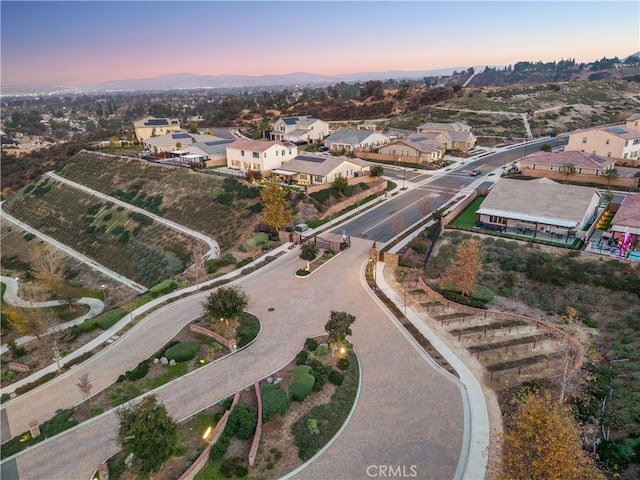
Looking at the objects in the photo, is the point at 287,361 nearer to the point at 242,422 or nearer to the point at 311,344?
the point at 311,344

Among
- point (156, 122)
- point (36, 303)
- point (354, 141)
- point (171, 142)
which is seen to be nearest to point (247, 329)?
point (36, 303)

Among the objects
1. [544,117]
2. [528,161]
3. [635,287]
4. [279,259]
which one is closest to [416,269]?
[279,259]

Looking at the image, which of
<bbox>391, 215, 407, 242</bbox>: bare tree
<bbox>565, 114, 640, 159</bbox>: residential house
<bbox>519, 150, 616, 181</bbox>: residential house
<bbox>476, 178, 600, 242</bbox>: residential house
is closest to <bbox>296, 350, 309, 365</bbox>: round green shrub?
<bbox>391, 215, 407, 242</bbox>: bare tree

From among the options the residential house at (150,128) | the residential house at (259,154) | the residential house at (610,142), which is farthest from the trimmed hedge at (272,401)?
the residential house at (150,128)

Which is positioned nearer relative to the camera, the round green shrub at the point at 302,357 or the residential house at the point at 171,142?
the round green shrub at the point at 302,357

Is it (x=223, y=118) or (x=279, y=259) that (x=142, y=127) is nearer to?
(x=223, y=118)

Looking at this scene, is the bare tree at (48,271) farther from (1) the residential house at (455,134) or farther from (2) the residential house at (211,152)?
(1) the residential house at (455,134)

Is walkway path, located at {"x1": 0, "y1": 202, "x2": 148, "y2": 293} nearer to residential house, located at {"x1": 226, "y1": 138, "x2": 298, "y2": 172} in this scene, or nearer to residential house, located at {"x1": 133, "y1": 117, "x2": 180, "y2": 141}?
residential house, located at {"x1": 226, "y1": 138, "x2": 298, "y2": 172}
